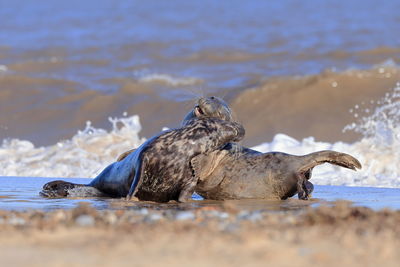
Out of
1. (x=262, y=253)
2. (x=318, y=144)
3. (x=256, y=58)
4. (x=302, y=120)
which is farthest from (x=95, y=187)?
(x=256, y=58)

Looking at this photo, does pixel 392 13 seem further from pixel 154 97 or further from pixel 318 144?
pixel 318 144

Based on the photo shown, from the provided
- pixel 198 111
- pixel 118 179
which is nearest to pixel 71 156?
pixel 118 179

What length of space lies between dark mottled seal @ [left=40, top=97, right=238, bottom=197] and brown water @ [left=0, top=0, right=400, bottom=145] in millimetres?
5629

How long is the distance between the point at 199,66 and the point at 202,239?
14122mm

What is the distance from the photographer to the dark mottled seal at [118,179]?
6250 mm

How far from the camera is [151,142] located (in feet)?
19.7

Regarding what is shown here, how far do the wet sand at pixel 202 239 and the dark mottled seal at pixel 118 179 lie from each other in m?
2.02

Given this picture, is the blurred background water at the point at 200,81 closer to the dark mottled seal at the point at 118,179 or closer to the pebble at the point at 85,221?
the dark mottled seal at the point at 118,179

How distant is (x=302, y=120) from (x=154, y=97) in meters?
3.14

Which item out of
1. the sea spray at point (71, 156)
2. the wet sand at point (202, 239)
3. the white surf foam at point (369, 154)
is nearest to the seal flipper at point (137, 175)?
the wet sand at point (202, 239)

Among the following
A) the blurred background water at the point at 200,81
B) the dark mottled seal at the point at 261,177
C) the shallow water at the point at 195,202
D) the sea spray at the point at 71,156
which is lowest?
the shallow water at the point at 195,202

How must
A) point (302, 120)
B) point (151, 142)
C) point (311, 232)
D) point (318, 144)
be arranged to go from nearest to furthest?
1. point (311, 232)
2. point (151, 142)
3. point (318, 144)
4. point (302, 120)

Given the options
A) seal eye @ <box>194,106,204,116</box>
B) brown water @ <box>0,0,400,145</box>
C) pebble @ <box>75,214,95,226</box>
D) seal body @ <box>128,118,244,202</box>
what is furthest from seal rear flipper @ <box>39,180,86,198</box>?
brown water @ <box>0,0,400,145</box>

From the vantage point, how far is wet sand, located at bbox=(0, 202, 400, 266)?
2.76 m
